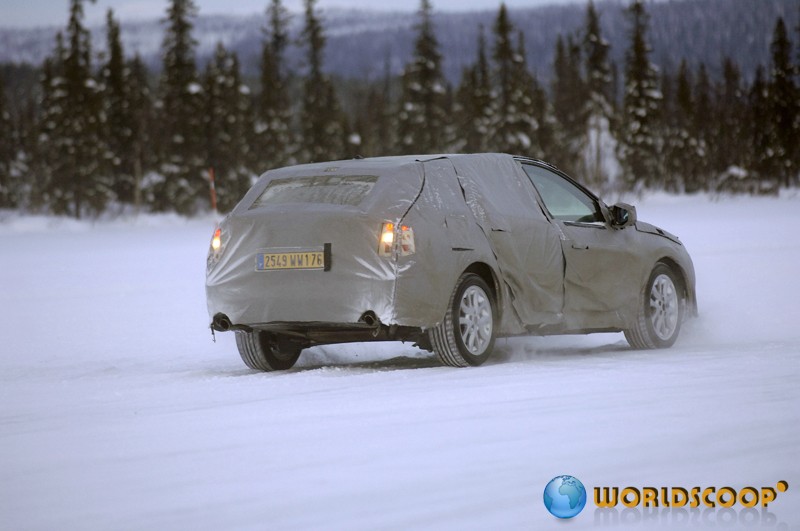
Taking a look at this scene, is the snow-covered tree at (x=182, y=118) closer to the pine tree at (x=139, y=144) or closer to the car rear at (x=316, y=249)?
the pine tree at (x=139, y=144)

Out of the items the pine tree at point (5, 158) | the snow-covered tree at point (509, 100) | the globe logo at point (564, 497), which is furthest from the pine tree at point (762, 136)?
the globe logo at point (564, 497)

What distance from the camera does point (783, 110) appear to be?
3167 inches

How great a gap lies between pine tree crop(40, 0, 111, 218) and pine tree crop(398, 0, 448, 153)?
725 inches

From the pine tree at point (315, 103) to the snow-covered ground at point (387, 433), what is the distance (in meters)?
61.0

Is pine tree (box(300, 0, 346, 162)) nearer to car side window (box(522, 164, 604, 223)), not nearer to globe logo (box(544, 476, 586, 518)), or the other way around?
car side window (box(522, 164, 604, 223))

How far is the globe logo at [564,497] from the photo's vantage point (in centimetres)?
412

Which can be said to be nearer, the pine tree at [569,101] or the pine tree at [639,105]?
the pine tree at [639,105]

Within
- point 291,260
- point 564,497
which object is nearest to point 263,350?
point 291,260

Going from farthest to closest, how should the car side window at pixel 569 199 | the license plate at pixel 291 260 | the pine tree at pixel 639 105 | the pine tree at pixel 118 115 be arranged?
the pine tree at pixel 118 115 → the pine tree at pixel 639 105 → the car side window at pixel 569 199 → the license plate at pixel 291 260

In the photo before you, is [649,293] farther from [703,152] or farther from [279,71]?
[703,152]

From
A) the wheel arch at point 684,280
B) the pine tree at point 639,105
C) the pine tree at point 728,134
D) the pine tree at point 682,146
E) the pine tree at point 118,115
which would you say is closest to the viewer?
the wheel arch at point 684,280

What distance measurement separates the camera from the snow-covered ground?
427 cm

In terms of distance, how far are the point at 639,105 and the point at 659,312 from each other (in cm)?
6729

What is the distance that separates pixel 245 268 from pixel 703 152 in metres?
90.9
